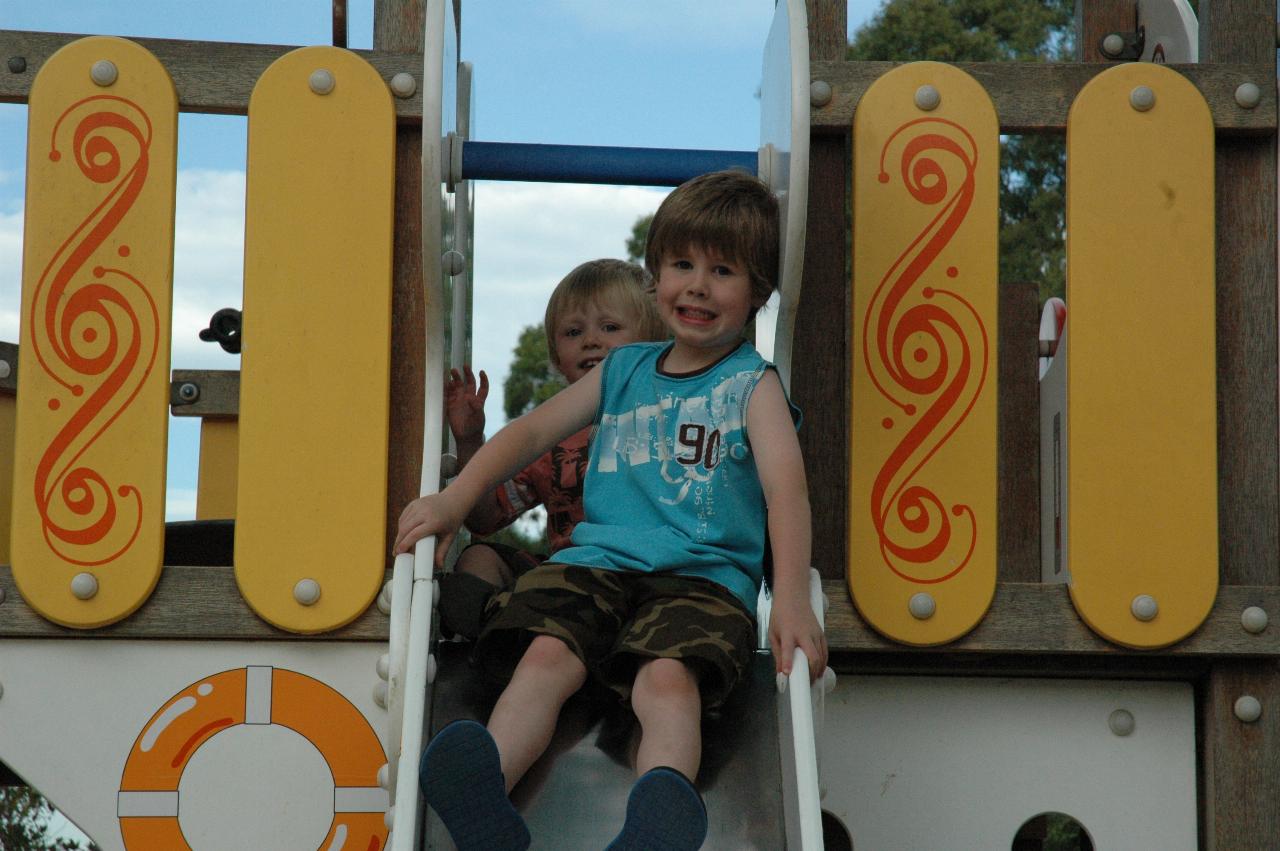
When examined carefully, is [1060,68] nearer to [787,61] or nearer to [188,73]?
[787,61]

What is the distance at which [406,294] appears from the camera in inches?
110

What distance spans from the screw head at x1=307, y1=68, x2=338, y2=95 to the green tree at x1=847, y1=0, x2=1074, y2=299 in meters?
11.8

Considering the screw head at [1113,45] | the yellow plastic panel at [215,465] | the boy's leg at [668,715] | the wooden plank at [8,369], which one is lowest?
the boy's leg at [668,715]

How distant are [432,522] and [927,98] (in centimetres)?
121

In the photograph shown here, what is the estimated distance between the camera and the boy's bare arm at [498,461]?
93.1 inches

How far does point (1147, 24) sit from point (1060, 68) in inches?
59.8

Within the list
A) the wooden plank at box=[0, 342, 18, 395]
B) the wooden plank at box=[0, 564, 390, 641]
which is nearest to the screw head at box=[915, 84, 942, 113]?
the wooden plank at box=[0, 564, 390, 641]

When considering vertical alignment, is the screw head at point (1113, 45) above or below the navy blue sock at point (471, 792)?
above

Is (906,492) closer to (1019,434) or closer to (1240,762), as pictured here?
(1240,762)

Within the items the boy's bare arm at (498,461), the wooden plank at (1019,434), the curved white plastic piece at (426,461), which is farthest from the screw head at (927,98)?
the wooden plank at (1019,434)

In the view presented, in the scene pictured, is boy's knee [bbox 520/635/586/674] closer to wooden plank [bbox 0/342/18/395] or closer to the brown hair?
the brown hair

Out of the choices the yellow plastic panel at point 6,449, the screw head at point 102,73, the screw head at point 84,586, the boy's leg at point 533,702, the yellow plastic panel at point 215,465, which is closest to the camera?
the boy's leg at point 533,702

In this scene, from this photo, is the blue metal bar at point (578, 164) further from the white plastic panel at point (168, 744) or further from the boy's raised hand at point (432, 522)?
the white plastic panel at point (168, 744)

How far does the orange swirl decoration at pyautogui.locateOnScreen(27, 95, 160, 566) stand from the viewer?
8.66ft
